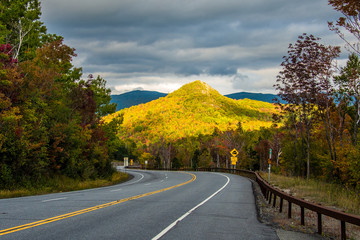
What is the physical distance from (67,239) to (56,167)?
814 inches

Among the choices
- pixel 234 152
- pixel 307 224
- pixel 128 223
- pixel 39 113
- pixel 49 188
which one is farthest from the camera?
pixel 234 152

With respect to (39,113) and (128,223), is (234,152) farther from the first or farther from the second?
(128,223)

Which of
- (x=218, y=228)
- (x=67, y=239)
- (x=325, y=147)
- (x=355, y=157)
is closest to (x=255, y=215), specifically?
(x=218, y=228)

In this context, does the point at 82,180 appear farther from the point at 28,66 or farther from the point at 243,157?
the point at 243,157

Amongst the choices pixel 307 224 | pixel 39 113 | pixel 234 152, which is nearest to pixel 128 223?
pixel 307 224

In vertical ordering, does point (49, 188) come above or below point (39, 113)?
below

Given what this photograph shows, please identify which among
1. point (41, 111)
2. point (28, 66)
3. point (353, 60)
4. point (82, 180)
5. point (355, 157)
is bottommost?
point (82, 180)

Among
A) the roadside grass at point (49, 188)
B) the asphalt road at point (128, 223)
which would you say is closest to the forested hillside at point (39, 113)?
the roadside grass at point (49, 188)

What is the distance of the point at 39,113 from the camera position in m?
24.3

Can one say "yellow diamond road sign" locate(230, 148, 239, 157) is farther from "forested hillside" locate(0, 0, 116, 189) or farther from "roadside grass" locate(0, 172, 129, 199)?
"roadside grass" locate(0, 172, 129, 199)

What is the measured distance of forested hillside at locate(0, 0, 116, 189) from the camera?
1952 cm

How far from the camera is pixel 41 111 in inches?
971

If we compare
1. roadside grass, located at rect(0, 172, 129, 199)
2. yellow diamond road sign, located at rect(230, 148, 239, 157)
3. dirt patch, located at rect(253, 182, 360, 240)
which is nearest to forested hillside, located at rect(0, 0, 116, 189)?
roadside grass, located at rect(0, 172, 129, 199)

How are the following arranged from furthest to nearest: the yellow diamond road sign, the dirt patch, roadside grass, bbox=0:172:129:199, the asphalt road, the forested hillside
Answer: the yellow diamond road sign → the forested hillside → roadside grass, bbox=0:172:129:199 → the dirt patch → the asphalt road
